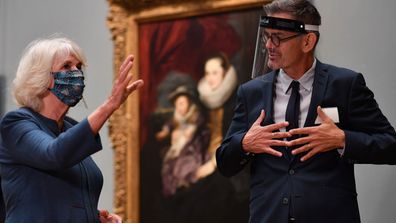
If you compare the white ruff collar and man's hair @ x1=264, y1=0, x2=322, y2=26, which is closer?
man's hair @ x1=264, y1=0, x2=322, y2=26

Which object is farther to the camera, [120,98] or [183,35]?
[183,35]

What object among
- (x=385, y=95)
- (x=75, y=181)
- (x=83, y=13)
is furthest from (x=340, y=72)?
(x=83, y=13)

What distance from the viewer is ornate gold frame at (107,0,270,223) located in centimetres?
598

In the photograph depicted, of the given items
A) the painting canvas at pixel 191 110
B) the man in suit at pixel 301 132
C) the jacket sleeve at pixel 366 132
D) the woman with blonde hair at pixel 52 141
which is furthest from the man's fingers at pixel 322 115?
the painting canvas at pixel 191 110

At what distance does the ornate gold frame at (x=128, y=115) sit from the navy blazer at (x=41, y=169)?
7.95 feet

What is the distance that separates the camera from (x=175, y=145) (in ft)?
19.0

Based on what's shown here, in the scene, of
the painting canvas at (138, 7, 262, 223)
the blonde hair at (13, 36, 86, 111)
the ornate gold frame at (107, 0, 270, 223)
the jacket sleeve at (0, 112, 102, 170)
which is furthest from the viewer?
the ornate gold frame at (107, 0, 270, 223)

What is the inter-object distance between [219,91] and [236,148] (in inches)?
75.8

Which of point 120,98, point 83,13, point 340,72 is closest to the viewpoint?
point 120,98

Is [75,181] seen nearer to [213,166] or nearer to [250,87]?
[250,87]

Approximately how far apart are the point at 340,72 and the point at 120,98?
118 cm

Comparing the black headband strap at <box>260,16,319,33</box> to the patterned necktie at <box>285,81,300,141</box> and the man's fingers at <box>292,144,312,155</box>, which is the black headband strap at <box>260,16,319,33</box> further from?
the man's fingers at <box>292,144,312,155</box>

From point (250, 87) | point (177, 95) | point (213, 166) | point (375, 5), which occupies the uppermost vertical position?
point (375, 5)

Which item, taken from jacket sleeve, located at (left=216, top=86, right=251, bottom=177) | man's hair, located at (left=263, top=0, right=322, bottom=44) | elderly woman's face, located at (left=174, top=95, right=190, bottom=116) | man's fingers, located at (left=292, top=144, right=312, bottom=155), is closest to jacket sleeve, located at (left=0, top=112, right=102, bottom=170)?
jacket sleeve, located at (left=216, top=86, right=251, bottom=177)
